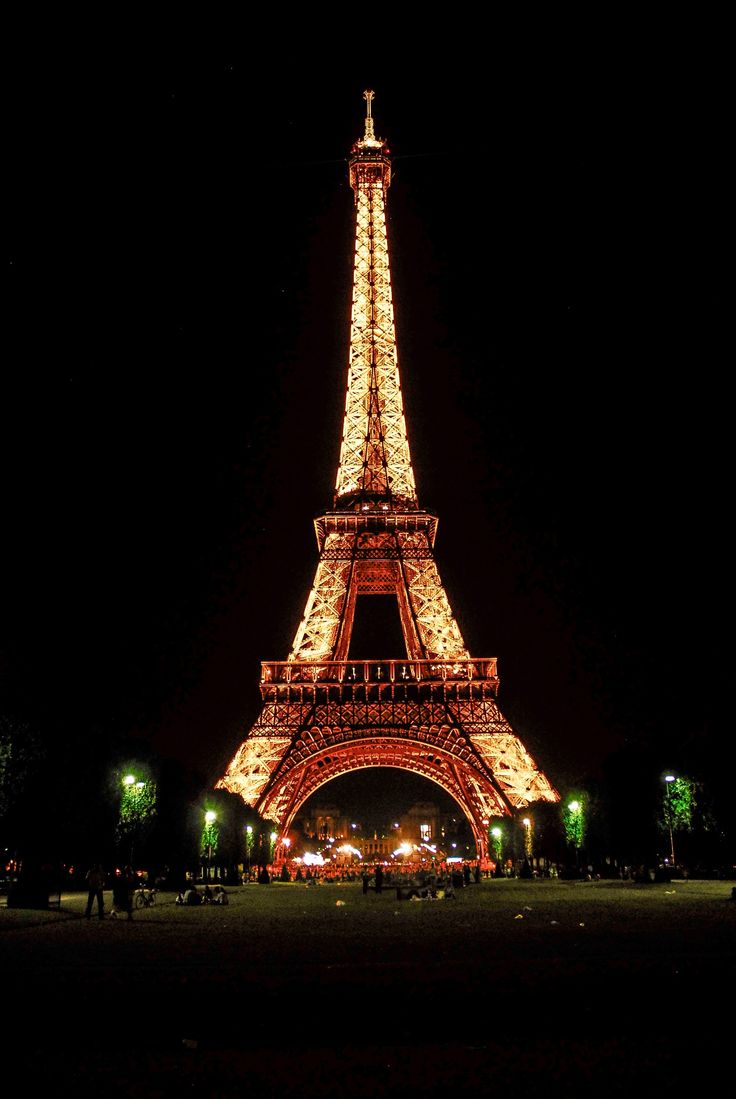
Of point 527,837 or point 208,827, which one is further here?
point 527,837

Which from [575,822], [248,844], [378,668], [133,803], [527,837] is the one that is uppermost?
[378,668]

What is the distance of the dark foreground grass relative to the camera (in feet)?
23.6

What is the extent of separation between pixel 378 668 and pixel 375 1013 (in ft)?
210

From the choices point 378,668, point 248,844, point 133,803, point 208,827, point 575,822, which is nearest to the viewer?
point 133,803

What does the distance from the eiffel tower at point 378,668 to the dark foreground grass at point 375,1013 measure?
4710 cm

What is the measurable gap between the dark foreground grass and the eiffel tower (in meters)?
47.1

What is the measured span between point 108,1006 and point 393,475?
65974mm

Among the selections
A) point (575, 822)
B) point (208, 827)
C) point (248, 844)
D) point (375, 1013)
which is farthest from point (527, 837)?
point (375, 1013)

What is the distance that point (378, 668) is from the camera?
73438 mm

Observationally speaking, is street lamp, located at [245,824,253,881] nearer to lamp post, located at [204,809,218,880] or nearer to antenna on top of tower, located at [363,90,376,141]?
lamp post, located at [204,809,218,880]

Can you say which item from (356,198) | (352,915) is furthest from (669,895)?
(356,198)

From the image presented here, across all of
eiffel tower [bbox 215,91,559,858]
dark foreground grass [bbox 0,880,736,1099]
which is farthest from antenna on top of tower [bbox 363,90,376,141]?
dark foreground grass [bbox 0,880,736,1099]

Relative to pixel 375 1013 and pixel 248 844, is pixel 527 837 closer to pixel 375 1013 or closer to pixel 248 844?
pixel 248 844

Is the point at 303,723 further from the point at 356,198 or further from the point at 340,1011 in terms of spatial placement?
the point at 340,1011
